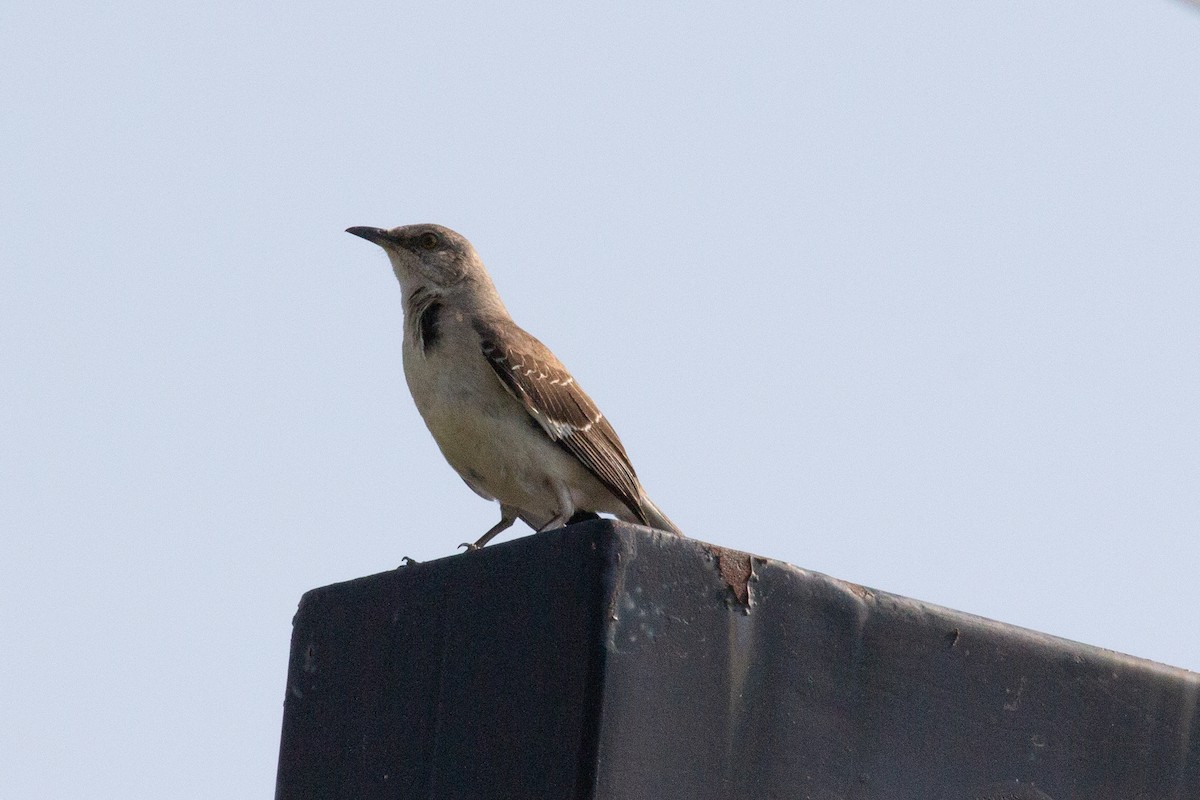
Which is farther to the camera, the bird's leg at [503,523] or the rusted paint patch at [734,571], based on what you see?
the bird's leg at [503,523]

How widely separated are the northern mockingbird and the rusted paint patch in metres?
3.38

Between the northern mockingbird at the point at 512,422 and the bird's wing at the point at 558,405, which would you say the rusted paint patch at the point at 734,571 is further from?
the bird's wing at the point at 558,405

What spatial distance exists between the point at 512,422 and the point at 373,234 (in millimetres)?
1893

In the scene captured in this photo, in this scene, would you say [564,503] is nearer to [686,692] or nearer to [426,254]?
[426,254]

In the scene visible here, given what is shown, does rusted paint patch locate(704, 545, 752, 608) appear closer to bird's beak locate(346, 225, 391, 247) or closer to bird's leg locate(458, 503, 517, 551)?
bird's leg locate(458, 503, 517, 551)

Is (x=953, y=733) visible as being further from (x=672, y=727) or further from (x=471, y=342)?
(x=471, y=342)

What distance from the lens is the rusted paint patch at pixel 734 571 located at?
12.2 feet

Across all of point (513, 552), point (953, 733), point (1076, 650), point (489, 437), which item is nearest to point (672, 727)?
point (513, 552)

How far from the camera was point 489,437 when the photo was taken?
7.17m

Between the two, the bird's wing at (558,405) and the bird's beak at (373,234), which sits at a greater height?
the bird's beak at (373,234)

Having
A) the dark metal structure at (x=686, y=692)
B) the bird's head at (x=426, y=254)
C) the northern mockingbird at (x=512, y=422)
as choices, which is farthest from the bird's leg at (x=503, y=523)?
the dark metal structure at (x=686, y=692)

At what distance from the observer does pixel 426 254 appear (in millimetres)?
8508

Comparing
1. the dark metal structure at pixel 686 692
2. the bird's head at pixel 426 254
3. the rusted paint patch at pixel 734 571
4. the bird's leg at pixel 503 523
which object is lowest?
the dark metal structure at pixel 686 692

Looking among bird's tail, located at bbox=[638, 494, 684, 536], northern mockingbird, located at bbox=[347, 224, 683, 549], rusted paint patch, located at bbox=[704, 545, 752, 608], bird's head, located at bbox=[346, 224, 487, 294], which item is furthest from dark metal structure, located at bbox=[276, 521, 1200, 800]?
bird's head, located at bbox=[346, 224, 487, 294]
